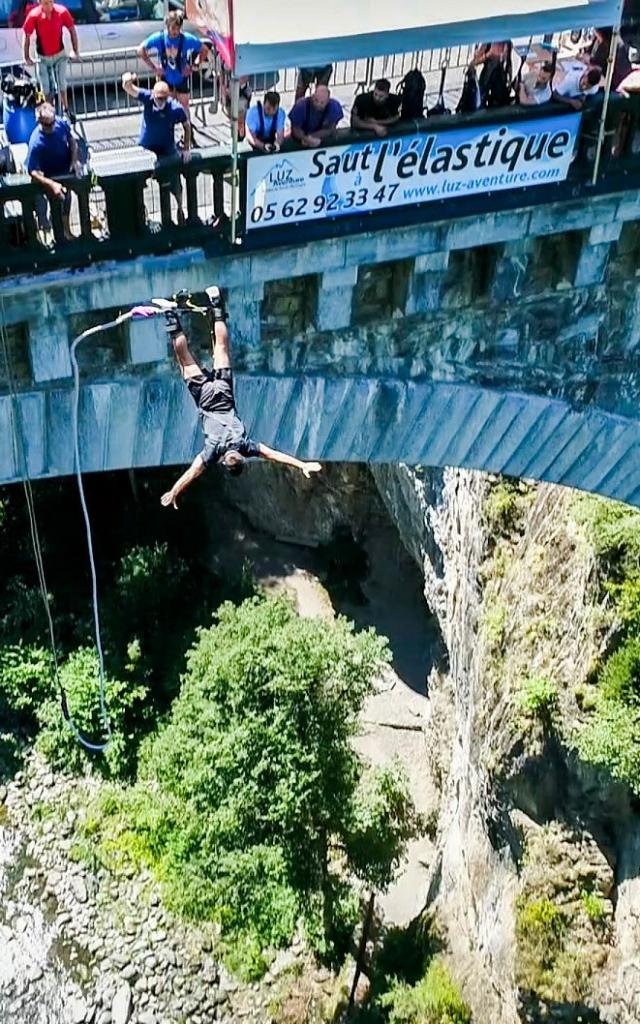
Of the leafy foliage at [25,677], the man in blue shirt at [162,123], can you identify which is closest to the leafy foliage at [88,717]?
the leafy foliage at [25,677]

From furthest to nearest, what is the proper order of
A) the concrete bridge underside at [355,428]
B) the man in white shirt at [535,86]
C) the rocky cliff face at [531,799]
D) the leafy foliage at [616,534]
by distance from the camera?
1. the rocky cliff face at [531,799]
2. the leafy foliage at [616,534]
3. the man in white shirt at [535,86]
4. the concrete bridge underside at [355,428]

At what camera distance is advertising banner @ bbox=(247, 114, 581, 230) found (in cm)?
991

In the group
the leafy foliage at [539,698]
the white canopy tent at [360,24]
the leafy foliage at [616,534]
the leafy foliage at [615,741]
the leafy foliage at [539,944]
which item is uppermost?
the white canopy tent at [360,24]

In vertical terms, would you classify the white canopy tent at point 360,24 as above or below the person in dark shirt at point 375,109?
above

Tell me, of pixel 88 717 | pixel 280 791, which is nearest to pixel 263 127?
pixel 280 791

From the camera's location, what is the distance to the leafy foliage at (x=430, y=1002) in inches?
722

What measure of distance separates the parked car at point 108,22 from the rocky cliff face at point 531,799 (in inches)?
360

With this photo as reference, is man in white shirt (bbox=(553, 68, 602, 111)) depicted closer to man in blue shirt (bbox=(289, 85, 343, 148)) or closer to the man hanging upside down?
Answer: man in blue shirt (bbox=(289, 85, 343, 148))

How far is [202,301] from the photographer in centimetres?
1013

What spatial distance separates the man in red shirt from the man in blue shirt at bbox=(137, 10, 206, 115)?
74 centimetres

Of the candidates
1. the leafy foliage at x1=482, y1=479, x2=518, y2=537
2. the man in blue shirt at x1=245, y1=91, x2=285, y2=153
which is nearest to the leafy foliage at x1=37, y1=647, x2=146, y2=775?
the leafy foliage at x1=482, y1=479, x2=518, y2=537

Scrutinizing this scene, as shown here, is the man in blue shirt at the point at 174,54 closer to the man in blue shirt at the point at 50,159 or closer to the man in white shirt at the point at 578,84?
the man in blue shirt at the point at 50,159

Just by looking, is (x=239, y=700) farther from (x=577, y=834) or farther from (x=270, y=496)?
(x=270, y=496)

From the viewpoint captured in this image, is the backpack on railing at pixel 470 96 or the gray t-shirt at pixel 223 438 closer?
the gray t-shirt at pixel 223 438
